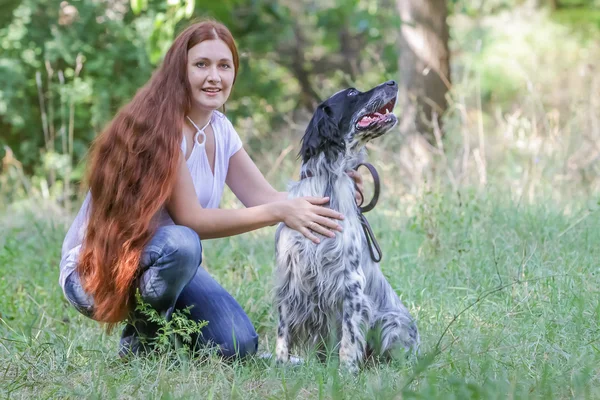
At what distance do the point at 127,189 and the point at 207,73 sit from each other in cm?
62

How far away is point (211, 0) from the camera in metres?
8.05

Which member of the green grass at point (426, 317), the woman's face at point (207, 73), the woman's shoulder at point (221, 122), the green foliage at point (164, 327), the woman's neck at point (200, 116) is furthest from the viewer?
the woman's shoulder at point (221, 122)

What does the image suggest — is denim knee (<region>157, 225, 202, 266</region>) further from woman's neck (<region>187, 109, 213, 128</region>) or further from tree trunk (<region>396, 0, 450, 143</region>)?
tree trunk (<region>396, 0, 450, 143</region>)

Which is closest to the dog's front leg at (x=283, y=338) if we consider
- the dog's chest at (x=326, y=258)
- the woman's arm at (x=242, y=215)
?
the dog's chest at (x=326, y=258)

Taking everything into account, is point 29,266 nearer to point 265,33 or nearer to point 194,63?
point 194,63

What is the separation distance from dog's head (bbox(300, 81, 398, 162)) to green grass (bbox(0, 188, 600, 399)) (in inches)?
33.9

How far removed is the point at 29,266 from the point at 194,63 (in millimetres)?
2134

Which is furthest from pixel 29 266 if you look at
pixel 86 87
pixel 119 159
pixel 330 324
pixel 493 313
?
pixel 86 87

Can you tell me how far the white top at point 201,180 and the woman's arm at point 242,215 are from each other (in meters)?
0.13

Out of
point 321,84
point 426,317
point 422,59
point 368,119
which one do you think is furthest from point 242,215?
point 321,84

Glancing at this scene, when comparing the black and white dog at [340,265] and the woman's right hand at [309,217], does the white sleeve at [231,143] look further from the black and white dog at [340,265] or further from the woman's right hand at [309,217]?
the woman's right hand at [309,217]

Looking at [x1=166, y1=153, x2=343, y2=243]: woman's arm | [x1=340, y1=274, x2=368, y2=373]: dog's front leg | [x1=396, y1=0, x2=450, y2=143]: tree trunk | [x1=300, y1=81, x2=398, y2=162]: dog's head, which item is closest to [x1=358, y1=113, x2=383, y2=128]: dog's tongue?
[x1=300, y1=81, x2=398, y2=162]: dog's head

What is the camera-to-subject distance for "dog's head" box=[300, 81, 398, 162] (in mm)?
3365

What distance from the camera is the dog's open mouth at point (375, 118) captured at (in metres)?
3.35
